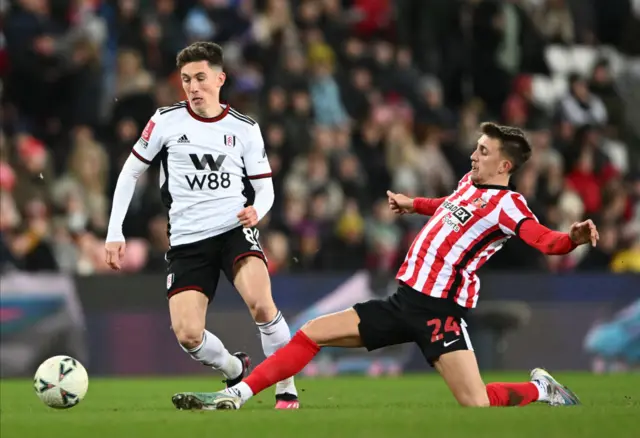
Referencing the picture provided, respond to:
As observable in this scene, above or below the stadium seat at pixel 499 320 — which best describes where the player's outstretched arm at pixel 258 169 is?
above

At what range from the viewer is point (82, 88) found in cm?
1567

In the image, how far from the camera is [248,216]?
848cm

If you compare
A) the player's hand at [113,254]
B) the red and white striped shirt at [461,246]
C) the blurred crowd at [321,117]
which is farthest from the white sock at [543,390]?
the blurred crowd at [321,117]

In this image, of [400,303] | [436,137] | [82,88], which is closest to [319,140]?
[436,137]

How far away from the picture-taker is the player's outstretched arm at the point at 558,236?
7.35 meters

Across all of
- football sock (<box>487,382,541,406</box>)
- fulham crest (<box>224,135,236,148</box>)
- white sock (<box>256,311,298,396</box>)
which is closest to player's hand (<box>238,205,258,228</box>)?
fulham crest (<box>224,135,236,148</box>)

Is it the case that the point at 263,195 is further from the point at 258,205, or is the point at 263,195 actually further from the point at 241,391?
the point at 241,391

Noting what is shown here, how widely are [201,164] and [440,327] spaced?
6.26 feet

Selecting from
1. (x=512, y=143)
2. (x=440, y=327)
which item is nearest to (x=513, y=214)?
(x=512, y=143)

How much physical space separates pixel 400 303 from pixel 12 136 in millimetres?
8163

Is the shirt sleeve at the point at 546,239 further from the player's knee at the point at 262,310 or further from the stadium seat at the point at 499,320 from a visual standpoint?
the stadium seat at the point at 499,320

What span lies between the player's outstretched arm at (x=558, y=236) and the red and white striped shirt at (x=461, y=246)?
279mm

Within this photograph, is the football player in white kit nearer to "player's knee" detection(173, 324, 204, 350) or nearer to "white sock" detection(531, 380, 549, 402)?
"player's knee" detection(173, 324, 204, 350)

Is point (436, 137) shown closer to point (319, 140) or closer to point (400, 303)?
point (319, 140)
